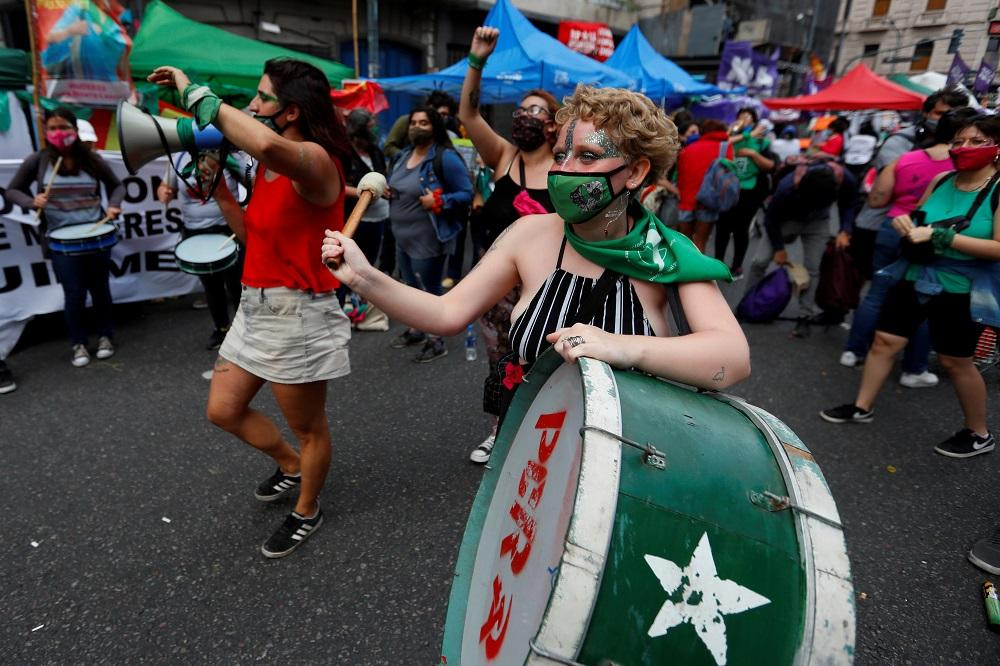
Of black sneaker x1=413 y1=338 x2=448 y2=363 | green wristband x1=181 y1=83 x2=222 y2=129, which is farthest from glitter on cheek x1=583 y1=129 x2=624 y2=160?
black sneaker x1=413 y1=338 x2=448 y2=363

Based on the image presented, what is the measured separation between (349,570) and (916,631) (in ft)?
6.93

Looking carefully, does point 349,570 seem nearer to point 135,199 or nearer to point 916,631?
point 916,631

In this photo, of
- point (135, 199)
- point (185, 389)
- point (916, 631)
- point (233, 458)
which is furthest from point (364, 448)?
point (135, 199)

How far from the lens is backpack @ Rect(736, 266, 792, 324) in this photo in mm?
5312

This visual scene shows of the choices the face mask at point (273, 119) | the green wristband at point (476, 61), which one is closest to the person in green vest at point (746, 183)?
the green wristband at point (476, 61)

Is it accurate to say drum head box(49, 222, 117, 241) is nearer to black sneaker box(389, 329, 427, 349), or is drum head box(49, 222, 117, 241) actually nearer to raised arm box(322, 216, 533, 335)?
black sneaker box(389, 329, 427, 349)

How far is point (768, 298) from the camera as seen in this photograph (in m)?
5.38

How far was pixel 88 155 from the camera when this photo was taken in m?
4.12

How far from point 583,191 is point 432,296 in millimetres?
471

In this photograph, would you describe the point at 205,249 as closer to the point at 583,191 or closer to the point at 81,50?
the point at 583,191

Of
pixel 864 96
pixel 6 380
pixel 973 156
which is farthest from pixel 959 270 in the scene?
pixel 864 96

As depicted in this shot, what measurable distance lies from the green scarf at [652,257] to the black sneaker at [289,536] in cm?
173

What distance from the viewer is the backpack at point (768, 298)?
5.31m

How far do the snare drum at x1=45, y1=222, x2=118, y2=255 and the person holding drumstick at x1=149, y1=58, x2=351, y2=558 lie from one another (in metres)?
2.33
